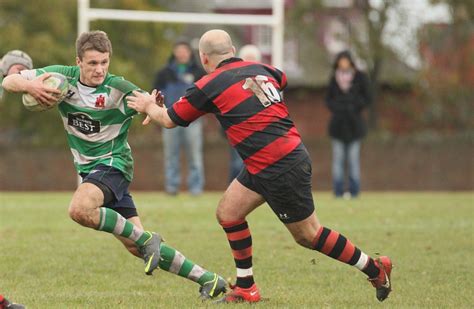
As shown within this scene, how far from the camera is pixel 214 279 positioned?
6797 millimetres

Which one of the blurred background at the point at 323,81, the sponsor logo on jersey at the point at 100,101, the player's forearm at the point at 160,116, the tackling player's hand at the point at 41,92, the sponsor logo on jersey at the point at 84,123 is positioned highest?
the tackling player's hand at the point at 41,92

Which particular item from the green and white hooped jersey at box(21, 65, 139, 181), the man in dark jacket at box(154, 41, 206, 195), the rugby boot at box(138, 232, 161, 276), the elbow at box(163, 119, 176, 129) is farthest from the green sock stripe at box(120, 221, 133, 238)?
the man in dark jacket at box(154, 41, 206, 195)

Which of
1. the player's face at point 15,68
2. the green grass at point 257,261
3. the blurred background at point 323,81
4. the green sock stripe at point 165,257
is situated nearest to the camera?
the green sock stripe at point 165,257

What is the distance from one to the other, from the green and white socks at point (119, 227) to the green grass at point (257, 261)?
1.41ft

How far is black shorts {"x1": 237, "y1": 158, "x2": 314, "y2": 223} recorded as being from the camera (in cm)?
654

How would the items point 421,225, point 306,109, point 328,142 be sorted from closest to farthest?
point 421,225, point 328,142, point 306,109

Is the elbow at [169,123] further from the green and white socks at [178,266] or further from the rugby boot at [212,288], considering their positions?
the rugby boot at [212,288]

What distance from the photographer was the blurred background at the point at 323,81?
30.2 metres

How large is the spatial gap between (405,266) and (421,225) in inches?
127

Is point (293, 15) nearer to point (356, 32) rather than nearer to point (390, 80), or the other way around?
point (356, 32)

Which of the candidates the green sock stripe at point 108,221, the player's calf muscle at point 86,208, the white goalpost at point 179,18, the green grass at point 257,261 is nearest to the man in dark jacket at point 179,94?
the green grass at point 257,261

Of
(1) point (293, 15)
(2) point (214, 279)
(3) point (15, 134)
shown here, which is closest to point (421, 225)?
(2) point (214, 279)

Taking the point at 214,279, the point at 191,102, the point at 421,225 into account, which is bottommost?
the point at 421,225

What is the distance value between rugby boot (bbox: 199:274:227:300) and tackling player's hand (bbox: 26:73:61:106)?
1516 millimetres
